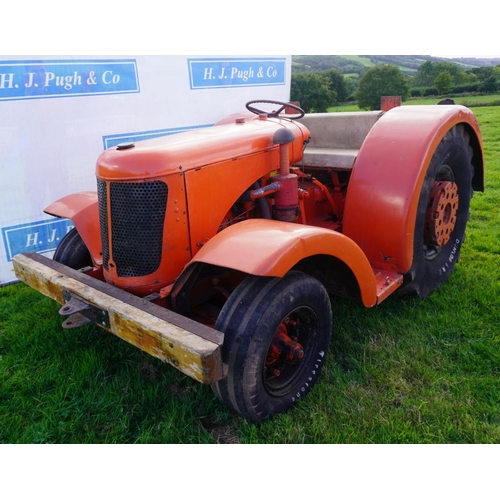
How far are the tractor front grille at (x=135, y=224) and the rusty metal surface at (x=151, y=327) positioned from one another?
0.61ft

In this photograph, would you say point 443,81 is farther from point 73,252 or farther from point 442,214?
point 73,252

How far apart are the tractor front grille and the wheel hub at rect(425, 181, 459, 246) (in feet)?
6.60

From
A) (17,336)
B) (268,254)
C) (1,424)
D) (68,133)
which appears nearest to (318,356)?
(268,254)

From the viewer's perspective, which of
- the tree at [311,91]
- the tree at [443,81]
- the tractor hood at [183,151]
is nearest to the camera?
the tractor hood at [183,151]

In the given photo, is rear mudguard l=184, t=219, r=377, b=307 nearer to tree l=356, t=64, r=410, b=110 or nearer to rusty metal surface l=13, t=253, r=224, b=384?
rusty metal surface l=13, t=253, r=224, b=384

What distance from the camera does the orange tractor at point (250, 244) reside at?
2.26 metres

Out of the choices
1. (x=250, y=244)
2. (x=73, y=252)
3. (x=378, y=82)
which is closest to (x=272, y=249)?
(x=250, y=244)

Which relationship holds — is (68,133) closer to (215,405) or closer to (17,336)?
(17,336)

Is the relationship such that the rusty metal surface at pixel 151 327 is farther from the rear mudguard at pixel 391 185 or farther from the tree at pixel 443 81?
the tree at pixel 443 81

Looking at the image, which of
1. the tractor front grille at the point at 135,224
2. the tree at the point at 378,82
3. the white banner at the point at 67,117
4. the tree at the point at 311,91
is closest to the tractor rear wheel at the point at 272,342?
the tractor front grille at the point at 135,224

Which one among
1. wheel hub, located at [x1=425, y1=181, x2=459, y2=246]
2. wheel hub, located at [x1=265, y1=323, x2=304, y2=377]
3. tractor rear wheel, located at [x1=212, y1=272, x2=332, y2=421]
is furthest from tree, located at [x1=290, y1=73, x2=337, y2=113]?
wheel hub, located at [x1=265, y1=323, x2=304, y2=377]

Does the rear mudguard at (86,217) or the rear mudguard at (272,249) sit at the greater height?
the rear mudguard at (272,249)

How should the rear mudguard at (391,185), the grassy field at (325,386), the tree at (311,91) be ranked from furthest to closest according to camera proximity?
the tree at (311,91) < the rear mudguard at (391,185) < the grassy field at (325,386)

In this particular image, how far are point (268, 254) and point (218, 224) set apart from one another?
74 cm
